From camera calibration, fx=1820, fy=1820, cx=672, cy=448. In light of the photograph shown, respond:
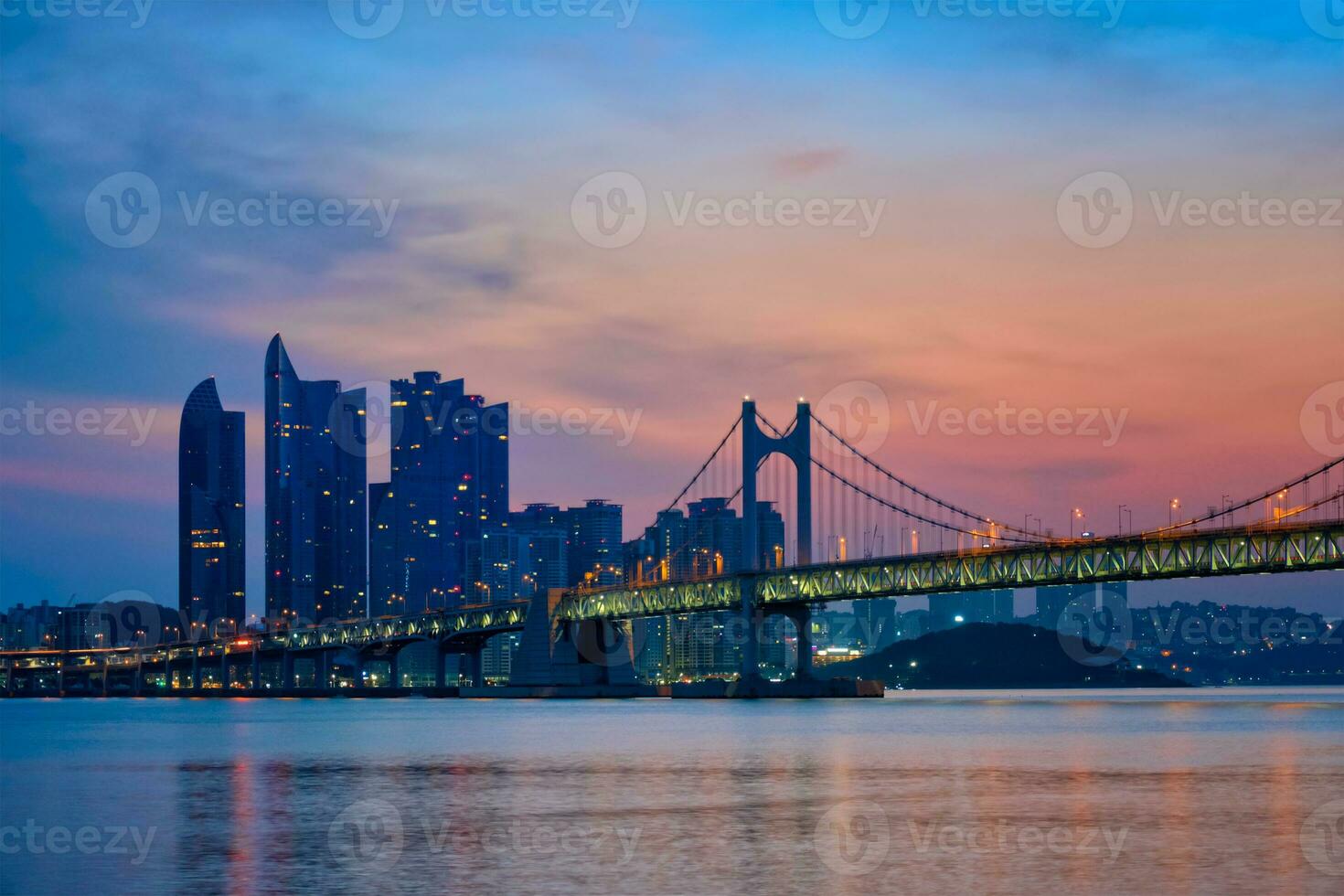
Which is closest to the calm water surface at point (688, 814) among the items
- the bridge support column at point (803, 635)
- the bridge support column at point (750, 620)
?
the bridge support column at point (750, 620)

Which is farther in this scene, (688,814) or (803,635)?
(803,635)

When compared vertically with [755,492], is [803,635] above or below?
below

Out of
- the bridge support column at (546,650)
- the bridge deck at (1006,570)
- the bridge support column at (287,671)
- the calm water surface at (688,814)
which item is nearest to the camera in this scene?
the calm water surface at (688,814)

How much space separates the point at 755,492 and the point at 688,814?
280 ft

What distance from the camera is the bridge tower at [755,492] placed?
→ 385ft

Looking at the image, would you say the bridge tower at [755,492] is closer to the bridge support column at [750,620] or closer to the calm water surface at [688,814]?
the bridge support column at [750,620]

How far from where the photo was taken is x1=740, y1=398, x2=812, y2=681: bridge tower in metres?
118

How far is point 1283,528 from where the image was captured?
292ft

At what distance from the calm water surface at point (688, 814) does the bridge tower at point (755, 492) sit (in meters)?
45.1

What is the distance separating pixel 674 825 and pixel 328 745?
37.3m

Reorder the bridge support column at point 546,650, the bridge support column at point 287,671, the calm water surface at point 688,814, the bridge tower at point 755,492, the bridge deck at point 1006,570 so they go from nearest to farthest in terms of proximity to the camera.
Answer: the calm water surface at point 688,814 < the bridge deck at point 1006,570 < the bridge tower at point 755,492 < the bridge support column at point 546,650 < the bridge support column at point 287,671

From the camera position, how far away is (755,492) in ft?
397

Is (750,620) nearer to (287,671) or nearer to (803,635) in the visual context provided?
(803,635)

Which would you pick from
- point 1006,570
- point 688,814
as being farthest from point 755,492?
point 688,814
